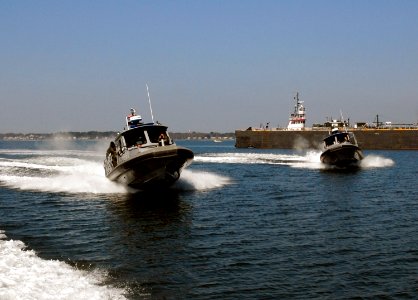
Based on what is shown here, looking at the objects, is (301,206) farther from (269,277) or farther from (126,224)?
(269,277)

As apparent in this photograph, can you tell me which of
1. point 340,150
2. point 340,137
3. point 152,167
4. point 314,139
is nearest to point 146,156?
point 152,167

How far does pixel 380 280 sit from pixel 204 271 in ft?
16.3

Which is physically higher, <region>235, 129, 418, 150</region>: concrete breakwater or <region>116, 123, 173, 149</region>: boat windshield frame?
<region>116, 123, 173, 149</region>: boat windshield frame

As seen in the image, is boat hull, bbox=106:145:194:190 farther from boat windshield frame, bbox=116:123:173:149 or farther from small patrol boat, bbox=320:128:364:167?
small patrol boat, bbox=320:128:364:167

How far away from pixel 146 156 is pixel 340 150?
94.6 feet

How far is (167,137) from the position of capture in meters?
28.9

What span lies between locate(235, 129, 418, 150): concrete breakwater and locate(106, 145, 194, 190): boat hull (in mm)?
80007

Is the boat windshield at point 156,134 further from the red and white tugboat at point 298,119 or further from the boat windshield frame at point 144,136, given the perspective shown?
the red and white tugboat at point 298,119

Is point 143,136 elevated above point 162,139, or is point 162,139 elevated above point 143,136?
point 143,136

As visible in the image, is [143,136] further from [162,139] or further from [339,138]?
[339,138]

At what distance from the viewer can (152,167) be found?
2684cm

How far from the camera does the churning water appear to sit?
11.8 m

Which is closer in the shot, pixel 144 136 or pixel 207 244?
pixel 207 244

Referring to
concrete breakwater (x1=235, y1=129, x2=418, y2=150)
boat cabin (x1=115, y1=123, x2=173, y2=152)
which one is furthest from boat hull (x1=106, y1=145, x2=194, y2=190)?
concrete breakwater (x1=235, y1=129, x2=418, y2=150)
